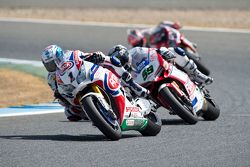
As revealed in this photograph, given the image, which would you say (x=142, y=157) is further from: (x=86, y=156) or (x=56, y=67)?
(x=56, y=67)

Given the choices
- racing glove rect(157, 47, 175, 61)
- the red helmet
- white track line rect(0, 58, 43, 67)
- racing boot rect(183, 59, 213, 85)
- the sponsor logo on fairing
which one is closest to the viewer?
the sponsor logo on fairing

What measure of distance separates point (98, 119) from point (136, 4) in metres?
18.0

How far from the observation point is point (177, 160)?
8.48 metres

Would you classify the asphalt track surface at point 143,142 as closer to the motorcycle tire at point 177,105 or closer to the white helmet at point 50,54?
the motorcycle tire at point 177,105

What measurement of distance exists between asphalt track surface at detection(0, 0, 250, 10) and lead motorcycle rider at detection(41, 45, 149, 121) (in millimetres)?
16674

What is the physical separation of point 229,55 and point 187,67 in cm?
792

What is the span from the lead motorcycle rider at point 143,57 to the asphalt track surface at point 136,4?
14.9m

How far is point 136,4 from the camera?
2700 cm

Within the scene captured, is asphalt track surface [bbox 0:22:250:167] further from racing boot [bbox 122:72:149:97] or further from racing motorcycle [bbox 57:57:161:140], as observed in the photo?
racing boot [bbox 122:72:149:97]

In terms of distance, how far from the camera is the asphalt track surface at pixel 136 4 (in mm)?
26625

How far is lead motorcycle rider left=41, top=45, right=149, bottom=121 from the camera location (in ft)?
32.1

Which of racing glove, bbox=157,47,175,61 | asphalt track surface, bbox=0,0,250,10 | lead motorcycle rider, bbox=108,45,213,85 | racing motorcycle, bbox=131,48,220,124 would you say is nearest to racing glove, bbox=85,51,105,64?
lead motorcycle rider, bbox=108,45,213,85

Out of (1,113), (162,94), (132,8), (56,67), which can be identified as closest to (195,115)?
(162,94)

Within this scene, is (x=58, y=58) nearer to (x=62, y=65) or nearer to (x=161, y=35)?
(x=62, y=65)
